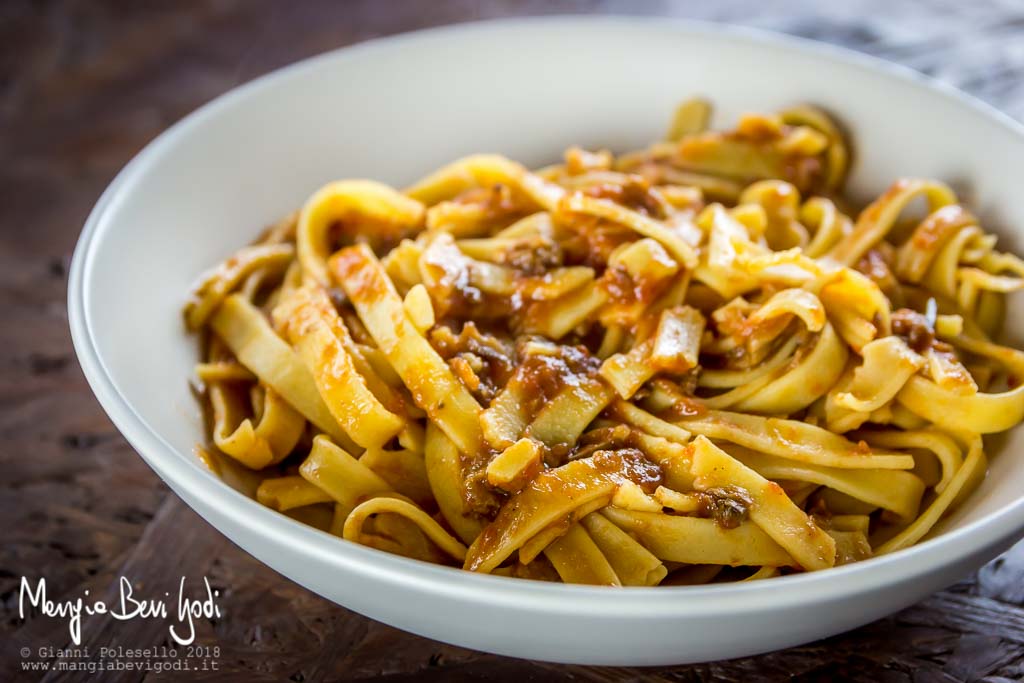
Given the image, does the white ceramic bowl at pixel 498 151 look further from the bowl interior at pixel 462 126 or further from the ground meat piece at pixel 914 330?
the ground meat piece at pixel 914 330

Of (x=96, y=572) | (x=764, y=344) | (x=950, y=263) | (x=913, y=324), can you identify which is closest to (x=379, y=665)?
(x=96, y=572)

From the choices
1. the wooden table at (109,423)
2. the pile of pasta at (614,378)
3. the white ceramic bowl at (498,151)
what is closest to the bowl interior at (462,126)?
the white ceramic bowl at (498,151)

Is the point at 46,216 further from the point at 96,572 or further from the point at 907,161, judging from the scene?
the point at 907,161

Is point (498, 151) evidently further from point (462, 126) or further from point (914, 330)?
point (914, 330)

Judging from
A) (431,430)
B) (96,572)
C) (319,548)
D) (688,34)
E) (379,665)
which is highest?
(688,34)

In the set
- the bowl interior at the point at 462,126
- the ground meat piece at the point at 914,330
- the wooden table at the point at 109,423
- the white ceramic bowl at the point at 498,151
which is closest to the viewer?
the white ceramic bowl at the point at 498,151

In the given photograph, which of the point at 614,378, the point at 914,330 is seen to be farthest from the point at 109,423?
the point at 914,330

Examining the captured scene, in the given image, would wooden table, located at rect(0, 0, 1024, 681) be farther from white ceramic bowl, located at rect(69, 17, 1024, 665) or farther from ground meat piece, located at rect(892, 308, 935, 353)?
ground meat piece, located at rect(892, 308, 935, 353)
